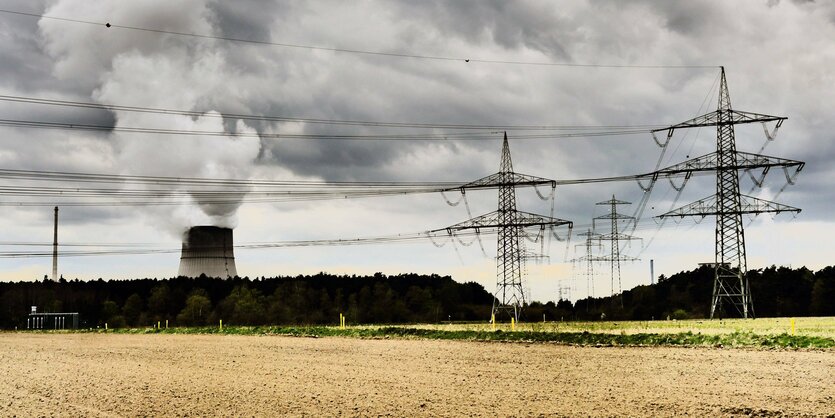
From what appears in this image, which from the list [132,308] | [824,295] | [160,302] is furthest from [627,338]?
[132,308]

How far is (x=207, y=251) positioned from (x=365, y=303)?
121ft

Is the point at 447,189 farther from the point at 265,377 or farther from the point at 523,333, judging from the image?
the point at 265,377

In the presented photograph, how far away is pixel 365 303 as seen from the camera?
14738cm

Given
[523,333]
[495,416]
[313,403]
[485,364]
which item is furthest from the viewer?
[523,333]

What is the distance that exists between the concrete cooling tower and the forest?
7813 mm

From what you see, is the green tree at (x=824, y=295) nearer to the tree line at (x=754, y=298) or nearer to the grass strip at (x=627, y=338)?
the tree line at (x=754, y=298)

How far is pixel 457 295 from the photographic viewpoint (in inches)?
6718

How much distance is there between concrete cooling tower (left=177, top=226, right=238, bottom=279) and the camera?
391ft

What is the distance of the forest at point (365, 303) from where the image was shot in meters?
120

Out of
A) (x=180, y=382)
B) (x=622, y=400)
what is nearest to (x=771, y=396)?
(x=622, y=400)

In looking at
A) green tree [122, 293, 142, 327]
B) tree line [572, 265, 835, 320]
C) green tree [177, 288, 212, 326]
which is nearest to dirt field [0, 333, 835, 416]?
tree line [572, 265, 835, 320]

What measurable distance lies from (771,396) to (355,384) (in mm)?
12668

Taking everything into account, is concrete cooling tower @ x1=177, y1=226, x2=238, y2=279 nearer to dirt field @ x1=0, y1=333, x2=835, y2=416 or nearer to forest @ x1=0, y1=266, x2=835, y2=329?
forest @ x1=0, y1=266, x2=835, y2=329

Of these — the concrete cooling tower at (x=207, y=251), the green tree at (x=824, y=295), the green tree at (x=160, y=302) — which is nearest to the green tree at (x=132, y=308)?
the green tree at (x=160, y=302)
